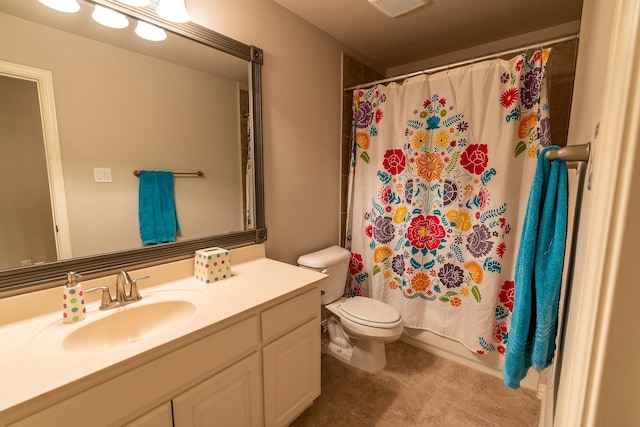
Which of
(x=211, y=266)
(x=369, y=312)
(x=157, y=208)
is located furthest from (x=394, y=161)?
(x=157, y=208)

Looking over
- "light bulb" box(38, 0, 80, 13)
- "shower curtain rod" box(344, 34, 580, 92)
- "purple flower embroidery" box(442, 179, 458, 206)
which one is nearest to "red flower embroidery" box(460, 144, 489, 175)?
"purple flower embroidery" box(442, 179, 458, 206)

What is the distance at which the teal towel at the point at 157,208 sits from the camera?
51.3 inches

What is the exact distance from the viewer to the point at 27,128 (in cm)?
100

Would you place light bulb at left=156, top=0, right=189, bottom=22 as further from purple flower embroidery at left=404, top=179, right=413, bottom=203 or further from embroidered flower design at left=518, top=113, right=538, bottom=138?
embroidered flower design at left=518, top=113, right=538, bottom=138

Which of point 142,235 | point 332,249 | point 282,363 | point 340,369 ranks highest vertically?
point 142,235

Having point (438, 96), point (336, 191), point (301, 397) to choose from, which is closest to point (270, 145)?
point (336, 191)

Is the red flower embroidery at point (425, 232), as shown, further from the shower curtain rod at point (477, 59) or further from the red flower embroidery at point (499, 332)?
the shower curtain rod at point (477, 59)

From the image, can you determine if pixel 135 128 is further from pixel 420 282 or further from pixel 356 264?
pixel 420 282

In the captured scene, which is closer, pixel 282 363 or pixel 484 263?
pixel 282 363

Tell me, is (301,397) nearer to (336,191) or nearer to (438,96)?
(336,191)

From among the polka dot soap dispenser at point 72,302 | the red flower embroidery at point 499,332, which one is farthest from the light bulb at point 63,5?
the red flower embroidery at point 499,332

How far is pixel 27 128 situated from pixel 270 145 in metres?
1.07

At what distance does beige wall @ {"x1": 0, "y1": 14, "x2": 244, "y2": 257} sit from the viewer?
1.08 m

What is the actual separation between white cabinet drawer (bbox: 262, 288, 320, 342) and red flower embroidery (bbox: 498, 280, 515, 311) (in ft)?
3.91
